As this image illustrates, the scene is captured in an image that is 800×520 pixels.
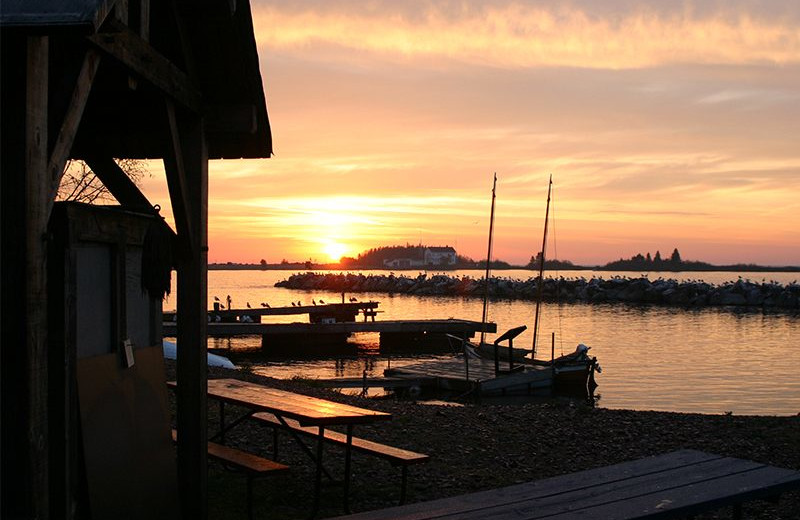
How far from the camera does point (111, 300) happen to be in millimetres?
5023

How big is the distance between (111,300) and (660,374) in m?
29.3

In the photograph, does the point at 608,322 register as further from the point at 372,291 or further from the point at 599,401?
the point at 372,291

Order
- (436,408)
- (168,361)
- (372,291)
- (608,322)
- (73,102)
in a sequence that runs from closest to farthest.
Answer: (73,102), (436,408), (168,361), (608,322), (372,291)

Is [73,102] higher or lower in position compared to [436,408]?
higher

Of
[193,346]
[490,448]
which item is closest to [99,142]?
Answer: [193,346]

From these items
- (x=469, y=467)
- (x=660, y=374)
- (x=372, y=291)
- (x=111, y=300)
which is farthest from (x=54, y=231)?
(x=372, y=291)

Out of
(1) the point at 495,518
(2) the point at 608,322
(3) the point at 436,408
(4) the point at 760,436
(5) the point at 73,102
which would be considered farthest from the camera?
(2) the point at 608,322

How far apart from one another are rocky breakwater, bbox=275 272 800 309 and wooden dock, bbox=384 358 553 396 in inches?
2565

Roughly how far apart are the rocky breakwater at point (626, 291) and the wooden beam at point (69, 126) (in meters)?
84.5

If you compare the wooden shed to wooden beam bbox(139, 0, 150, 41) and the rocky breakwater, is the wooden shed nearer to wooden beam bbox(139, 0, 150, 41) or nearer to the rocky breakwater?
wooden beam bbox(139, 0, 150, 41)

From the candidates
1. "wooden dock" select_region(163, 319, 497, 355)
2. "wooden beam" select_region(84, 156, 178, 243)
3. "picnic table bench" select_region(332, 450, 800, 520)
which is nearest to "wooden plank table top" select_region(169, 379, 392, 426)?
"picnic table bench" select_region(332, 450, 800, 520)

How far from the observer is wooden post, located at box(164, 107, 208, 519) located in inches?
229

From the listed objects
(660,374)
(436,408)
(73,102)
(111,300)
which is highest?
(73,102)

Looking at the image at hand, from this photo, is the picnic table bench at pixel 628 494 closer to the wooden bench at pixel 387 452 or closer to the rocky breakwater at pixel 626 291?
the wooden bench at pixel 387 452
